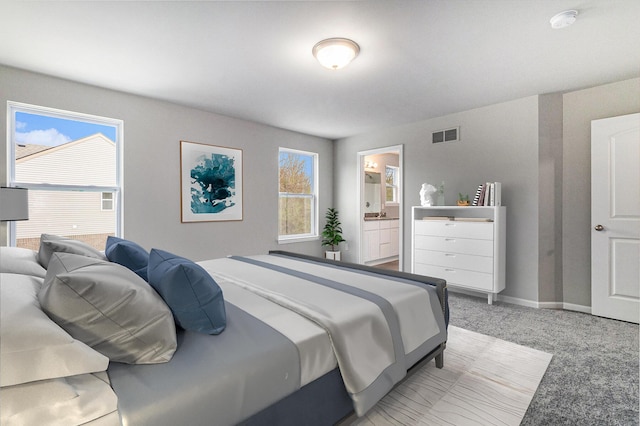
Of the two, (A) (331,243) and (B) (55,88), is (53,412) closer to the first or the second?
(B) (55,88)

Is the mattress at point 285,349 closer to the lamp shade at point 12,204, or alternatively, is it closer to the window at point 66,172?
the lamp shade at point 12,204

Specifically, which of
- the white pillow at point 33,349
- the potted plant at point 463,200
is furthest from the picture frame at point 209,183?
the white pillow at point 33,349

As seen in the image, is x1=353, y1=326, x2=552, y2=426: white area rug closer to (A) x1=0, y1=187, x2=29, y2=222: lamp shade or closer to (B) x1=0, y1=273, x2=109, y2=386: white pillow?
(B) x1=0, y1=273, x2=109, y2=386: white pillow

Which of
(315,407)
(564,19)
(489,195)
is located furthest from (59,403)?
(489,195)

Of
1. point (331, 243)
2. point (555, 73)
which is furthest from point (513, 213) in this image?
point (331, 243)

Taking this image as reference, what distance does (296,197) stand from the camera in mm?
5359

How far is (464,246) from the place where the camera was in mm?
3787

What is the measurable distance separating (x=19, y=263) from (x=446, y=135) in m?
A: 4.50

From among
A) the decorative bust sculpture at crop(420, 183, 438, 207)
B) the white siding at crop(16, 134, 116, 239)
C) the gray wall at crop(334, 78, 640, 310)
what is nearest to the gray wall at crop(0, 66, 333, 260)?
the white siding at crop(16, 134, 116, 239)

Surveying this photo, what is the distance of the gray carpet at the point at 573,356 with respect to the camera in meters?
1.72

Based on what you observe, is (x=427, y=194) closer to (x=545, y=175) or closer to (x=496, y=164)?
(x=496, y=164)

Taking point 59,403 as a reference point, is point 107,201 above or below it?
above

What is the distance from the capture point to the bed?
819 mm

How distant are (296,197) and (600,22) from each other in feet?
13.6
